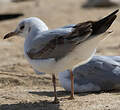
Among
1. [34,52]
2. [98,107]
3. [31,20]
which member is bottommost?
[98,107]

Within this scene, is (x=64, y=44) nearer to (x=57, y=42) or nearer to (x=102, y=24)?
(x=57, y=42)

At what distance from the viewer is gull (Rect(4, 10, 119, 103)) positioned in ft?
15.5

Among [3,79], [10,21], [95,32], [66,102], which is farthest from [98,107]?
[10,21]

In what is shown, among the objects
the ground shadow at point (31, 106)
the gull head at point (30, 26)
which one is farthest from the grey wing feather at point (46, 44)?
the ground shadow at point (31, 106)

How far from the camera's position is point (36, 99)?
551 centimetres

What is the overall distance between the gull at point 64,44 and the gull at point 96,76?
2.62 feet

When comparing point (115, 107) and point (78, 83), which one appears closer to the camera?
point (115, 107)

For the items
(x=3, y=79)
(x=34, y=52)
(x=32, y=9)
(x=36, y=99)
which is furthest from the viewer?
(x=32, y=9)

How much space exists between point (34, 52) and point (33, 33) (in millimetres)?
312

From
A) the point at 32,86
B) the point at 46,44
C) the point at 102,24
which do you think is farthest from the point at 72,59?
the point at 32,86

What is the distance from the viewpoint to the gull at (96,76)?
598 cm

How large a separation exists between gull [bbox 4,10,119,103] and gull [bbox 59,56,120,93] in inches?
31.5

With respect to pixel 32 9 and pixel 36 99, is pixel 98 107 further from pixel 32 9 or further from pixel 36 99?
pixel 32 9

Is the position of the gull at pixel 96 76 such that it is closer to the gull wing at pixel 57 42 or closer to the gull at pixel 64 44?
the gull at pixel 64 44
